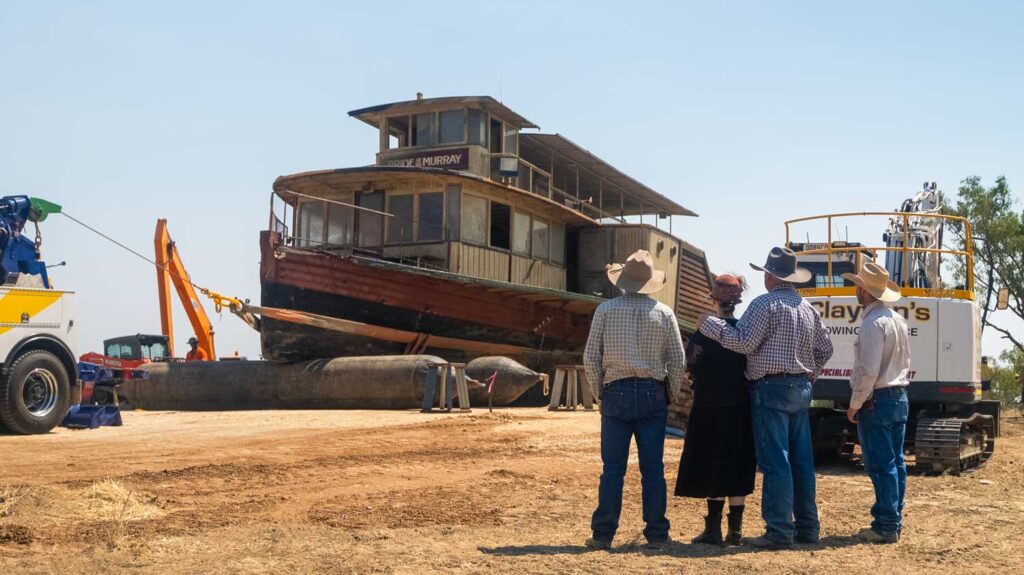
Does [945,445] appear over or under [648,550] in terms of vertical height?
over

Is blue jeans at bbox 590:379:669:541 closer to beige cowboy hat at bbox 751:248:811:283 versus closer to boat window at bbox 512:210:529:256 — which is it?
beige cowboy hat at bbox 751:248:811:283

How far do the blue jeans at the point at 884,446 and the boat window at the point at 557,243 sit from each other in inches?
642

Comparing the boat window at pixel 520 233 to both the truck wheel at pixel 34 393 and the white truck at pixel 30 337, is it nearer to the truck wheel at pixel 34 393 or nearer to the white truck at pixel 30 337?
the white truck at pixel 30 337

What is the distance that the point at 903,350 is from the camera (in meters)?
7.02

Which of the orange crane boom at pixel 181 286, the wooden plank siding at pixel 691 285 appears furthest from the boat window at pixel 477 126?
the orange crane boom at pixel 181 286

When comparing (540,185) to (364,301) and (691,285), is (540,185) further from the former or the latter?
(364,301)

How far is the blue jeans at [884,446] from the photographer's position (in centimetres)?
663

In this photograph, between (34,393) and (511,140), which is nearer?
(34,393)

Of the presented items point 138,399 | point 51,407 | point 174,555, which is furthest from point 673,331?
point 138,399

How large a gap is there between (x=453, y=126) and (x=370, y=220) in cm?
297

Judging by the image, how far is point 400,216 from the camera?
66.6 ft

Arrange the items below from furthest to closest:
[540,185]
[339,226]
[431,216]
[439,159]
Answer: [540,185], [439,159], [339,226], [431,216]

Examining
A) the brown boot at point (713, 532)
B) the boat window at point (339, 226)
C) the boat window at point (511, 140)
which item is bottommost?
the brown boot at point (713, 532)

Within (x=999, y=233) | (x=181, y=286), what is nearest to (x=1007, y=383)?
(x=999, y=233)
